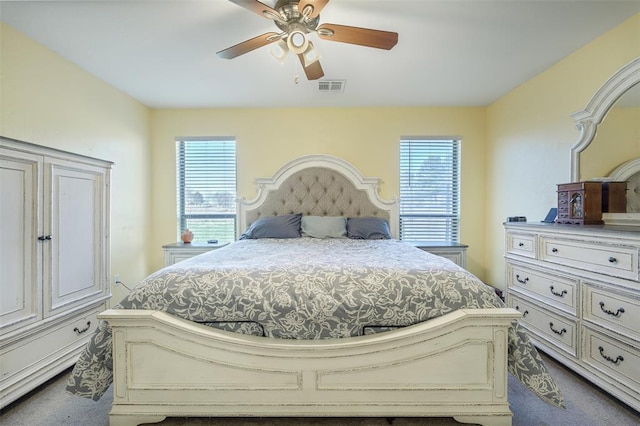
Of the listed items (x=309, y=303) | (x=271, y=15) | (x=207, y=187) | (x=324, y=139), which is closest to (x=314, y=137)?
(x=324, y=139)

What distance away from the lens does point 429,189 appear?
3551mm

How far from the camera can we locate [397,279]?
1.40 m

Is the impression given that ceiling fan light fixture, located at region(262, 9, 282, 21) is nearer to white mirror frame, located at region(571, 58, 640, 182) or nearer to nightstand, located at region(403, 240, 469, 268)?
white mirror frame, located at region(571, 58, 640, 182)

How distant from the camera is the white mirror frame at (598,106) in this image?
1.85 m

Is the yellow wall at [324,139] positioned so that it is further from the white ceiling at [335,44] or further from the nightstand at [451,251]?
the nightstand at [451,251]

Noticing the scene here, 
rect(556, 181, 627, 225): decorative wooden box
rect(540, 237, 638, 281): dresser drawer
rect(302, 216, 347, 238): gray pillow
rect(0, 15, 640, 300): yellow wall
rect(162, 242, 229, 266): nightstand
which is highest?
rect(0, 15, 640, 300): yellow wall

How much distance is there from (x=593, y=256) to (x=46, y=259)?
3318 millimetres

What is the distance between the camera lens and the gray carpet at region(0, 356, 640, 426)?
1.45 meters

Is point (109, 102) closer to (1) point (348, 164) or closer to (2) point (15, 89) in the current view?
(2) point (15, 89)

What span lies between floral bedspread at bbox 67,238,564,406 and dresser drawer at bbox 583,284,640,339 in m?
0.60

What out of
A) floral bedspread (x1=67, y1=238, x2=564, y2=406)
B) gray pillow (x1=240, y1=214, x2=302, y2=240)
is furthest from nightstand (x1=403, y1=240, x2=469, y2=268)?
floral bedspread (x1=67, y1=238, x2=564, y2=406)

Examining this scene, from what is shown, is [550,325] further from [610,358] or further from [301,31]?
[301,31]

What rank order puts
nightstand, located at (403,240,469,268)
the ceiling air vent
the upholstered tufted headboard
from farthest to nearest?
the upholstered tufted headboard
nightstand, located at (403,240,469,268)
the ceiling air vent

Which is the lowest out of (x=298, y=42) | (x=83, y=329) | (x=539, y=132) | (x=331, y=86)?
(x=83, y=329)
